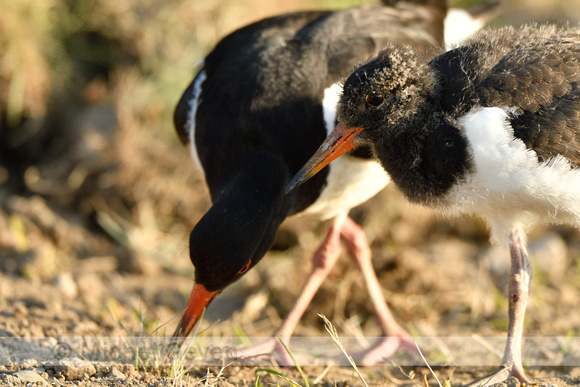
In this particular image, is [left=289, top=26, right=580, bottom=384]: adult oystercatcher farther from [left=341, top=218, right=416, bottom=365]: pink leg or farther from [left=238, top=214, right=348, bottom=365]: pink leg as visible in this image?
[left=238, top=214, right=348, bottom=365]: pink leg

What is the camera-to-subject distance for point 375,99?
3.56 metres

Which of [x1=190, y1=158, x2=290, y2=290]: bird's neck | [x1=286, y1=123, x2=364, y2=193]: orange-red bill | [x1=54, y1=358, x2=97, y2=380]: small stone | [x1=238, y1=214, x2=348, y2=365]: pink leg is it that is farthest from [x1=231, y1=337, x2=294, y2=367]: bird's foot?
[x1=286, y1=123, x2=364, y2=193]: orange-red bill

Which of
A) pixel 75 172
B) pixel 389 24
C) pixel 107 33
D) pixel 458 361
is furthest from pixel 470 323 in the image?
pixel 107 33

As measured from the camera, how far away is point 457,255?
6.40 metres

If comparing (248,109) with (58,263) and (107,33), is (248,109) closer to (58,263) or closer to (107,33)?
(58,263)

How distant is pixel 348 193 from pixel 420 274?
1.41 metres

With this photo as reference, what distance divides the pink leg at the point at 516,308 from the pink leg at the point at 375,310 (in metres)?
1.05

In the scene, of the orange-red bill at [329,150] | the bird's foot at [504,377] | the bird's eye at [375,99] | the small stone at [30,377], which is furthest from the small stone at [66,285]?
the bird's foot at [504,377]

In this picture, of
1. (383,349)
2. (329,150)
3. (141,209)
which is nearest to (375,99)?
(329,150)

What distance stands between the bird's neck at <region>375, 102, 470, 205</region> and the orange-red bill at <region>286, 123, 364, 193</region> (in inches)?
6.6

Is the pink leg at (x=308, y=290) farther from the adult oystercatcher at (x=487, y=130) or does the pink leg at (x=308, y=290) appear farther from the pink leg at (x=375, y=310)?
the adult oystercatcher at (x=487, y=130)

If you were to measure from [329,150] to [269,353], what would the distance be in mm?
1414

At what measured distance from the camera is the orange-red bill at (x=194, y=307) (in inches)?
154

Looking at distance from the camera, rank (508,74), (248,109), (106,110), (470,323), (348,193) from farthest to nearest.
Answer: (106,110)
(470,323)
(348,193)
(248,109)
(508,74)
